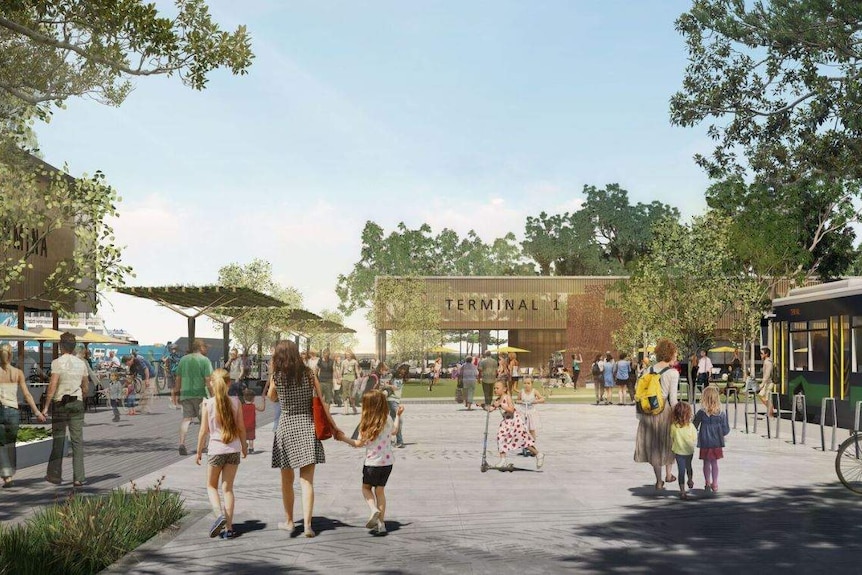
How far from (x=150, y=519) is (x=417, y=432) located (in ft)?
43.5

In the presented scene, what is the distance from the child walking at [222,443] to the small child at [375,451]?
Answer: 0.94 metres

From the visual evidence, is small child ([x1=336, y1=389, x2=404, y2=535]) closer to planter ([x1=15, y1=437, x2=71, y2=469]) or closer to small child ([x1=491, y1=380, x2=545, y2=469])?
small child ([x1=491, y1=380, x2=545, y2=469])

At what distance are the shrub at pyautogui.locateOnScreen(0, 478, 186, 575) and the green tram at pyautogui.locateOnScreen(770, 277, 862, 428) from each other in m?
15.6

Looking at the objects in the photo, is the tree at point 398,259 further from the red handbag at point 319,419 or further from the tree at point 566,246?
the red handbag at point 319,419

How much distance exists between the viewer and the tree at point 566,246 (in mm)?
110688

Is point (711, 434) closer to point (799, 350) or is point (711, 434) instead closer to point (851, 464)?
point (851, 464)

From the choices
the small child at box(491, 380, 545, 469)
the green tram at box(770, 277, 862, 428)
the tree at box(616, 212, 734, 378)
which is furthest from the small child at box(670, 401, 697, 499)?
the tree at box(616, 212, 734, 378)

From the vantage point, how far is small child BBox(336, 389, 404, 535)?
374 inches

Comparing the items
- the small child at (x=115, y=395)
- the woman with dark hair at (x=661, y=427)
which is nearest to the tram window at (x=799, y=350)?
the woman with dark hair at (x=661, y=427)

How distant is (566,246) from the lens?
368ft

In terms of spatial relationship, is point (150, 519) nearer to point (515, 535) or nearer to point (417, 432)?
point (515, 535)

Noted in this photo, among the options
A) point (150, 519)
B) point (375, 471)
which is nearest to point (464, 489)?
point (375, 471)

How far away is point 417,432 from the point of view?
2225 cm

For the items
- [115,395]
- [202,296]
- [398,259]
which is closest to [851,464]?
[115,395]
